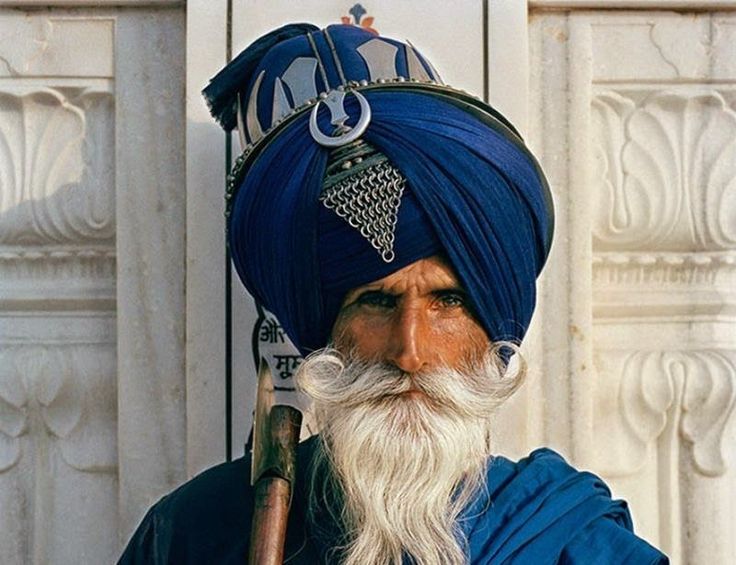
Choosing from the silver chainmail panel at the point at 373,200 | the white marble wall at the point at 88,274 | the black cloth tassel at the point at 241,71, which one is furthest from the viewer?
the white marble wall at the point at 88,274

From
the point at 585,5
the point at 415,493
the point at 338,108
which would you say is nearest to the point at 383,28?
the point at 585,5

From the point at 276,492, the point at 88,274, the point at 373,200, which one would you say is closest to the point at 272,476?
the point at 276,492

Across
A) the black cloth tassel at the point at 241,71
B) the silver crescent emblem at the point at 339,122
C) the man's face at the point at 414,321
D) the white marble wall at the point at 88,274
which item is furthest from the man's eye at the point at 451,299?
the white marble wall at the point at 88,274

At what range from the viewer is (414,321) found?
1562mm

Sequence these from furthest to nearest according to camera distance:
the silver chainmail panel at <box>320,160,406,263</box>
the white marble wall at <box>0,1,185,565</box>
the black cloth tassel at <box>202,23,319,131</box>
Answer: the white marble wall at <box>0,1,185,565</box>
the black cloth tassel at <box>202,23,319,131</box>
the silver chainmail panel at <box>320,160,406,263</box>

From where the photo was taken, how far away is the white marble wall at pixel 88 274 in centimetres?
199

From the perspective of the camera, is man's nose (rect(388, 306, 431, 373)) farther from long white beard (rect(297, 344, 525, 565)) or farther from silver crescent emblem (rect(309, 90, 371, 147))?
silver crescent emblem (rect(309, 90, 371, 147))

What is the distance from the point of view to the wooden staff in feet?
5.17

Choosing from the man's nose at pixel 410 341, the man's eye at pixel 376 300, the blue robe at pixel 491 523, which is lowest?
the blue robe at pixel 491 523

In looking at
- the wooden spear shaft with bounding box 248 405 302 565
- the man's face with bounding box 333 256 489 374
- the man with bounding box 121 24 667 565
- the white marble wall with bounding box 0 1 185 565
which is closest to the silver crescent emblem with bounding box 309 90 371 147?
the man with bounding box 121 24 667 565

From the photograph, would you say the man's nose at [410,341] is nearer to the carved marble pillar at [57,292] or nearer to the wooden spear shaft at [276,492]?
the wooden spear shaft at [276,492]

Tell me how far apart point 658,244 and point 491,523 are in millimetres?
540

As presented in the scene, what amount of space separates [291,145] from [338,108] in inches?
2.1

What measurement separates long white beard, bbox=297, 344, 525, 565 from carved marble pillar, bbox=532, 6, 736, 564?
17.1 inches
